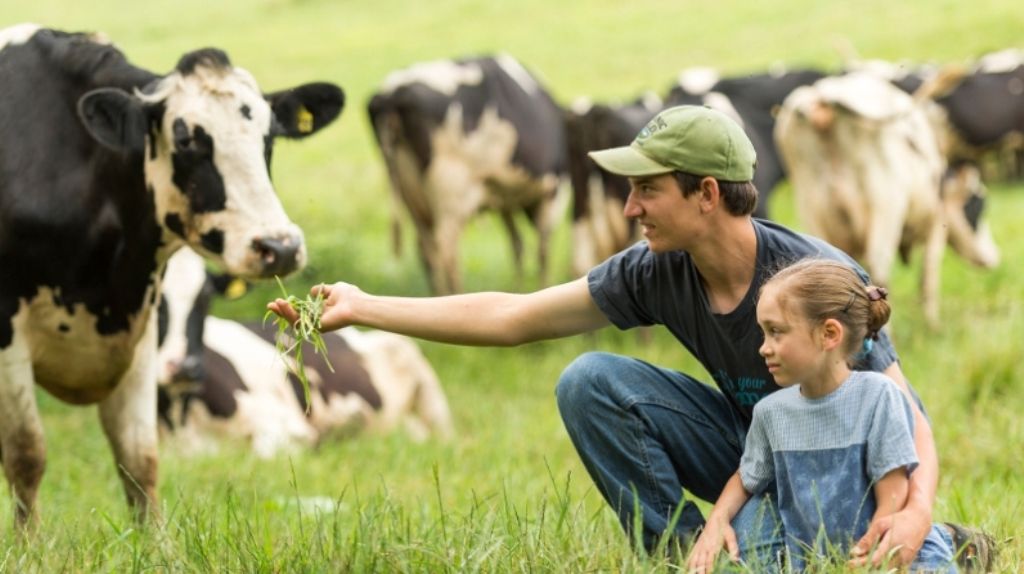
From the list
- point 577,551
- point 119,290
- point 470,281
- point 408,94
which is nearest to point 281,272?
point 119,290

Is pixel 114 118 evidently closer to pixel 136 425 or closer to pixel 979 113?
pixel 136 425

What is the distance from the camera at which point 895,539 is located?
12.4 feet

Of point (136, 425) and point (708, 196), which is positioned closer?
point (708, 196)

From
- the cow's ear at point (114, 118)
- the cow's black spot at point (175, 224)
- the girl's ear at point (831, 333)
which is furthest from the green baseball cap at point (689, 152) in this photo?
the cow's ear at point (114, 118)

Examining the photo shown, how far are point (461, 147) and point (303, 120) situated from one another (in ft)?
24.2

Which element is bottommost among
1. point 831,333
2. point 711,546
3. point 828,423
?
point 711,546

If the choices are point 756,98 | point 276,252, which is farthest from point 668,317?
point 756,98

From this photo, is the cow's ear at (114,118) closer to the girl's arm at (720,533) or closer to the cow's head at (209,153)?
the cow's head at (209,153)

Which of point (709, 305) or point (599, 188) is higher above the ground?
point (709, 305)

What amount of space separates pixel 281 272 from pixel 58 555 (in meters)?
1.37

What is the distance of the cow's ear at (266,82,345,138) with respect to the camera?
235 inches

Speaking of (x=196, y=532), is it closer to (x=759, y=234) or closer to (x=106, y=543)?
(x=106, y=543)

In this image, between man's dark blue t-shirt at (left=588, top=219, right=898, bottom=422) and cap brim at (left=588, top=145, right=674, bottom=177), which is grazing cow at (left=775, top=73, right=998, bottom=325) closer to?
man's dark blue t-shirt at (left=588, top=219, right=898, bottom=422)

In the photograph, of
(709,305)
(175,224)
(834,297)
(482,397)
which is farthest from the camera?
(482,397)
